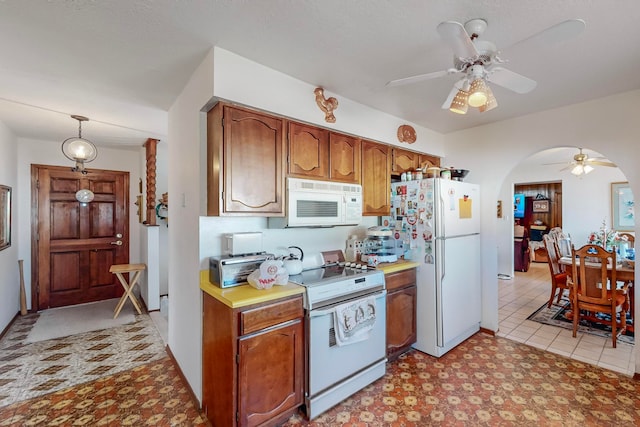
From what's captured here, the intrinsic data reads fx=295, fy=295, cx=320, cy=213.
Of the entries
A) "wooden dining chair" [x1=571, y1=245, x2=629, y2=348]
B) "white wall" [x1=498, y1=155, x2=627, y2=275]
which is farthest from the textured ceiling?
"white wall" [x1=498, y1=155, x2=627, y2=275]

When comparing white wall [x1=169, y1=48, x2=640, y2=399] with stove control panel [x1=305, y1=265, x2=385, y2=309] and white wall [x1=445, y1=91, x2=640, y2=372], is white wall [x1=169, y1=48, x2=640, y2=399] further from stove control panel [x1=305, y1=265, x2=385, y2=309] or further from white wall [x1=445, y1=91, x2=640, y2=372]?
stove control panel [x1=305, y1=265, x2=385, y2=309]

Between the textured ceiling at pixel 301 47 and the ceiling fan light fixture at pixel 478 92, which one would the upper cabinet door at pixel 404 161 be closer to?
the textured ceiling at pixel 301 47

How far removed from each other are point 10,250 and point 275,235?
3623 mm

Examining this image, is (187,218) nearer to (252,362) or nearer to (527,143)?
(252,362)

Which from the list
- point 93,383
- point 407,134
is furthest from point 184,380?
point 407,134

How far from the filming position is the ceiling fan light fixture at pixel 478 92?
1658 mm

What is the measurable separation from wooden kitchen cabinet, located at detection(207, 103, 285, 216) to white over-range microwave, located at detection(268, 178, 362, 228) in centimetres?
9

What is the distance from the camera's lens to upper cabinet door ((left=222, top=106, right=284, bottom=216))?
199 centimetres

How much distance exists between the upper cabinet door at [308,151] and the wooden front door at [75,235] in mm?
3827

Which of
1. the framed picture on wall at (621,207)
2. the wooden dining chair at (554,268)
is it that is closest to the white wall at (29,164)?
the wooden dining chair at (554,268)

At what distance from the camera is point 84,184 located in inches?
178

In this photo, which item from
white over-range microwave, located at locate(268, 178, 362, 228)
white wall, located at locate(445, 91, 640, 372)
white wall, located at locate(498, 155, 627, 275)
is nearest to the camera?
white over-range microwave, located at locate(268, 178, 362, 228)

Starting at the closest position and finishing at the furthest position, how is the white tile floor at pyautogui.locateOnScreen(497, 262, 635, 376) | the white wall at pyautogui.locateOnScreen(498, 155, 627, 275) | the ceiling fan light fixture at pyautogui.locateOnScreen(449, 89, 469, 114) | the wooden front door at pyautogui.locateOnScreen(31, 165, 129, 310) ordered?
the ceiling fan light fixture at pyautogui.locateOnScreen(449, 89, 469, 114)
the white tile floor at pyautogui.locateOnScreen(497, 262, 635, 376)
the wooden front door at pyautogui.locateOnScreen(31, 165, 129, 310)
the white wall at pyautogui.locateOnScreen(498, 155, 627, 275)

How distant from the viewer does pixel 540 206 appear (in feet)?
26.0
